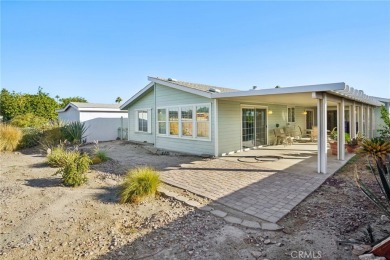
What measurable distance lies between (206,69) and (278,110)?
7462mm

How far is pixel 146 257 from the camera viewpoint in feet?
9.95

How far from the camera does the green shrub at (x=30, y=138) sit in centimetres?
1341

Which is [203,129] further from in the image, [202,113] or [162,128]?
[162,128]

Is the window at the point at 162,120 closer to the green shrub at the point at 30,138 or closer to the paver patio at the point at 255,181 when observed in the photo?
the paver patio at the point at 255,181

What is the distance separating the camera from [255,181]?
6.25 meters

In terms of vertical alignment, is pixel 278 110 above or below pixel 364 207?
above

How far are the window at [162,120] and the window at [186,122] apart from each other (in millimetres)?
1513

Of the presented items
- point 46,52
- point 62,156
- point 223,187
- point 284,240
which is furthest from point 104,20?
point 284,240

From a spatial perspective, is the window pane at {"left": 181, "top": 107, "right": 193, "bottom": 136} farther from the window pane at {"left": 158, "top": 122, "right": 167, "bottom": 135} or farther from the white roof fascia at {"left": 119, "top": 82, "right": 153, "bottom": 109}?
the white roof fascia at {"left": 119, "top": 82, "right": 153, "bottom": 109}

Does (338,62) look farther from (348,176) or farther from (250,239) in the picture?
(250,239)

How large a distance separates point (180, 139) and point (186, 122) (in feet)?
3.17

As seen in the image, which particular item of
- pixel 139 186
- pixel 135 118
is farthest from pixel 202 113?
pixel 135 118

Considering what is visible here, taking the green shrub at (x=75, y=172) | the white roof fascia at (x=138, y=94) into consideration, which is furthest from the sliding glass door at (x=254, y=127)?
the green shrub at (x=75, y=172)

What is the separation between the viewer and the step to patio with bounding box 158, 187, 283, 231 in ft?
12.4
